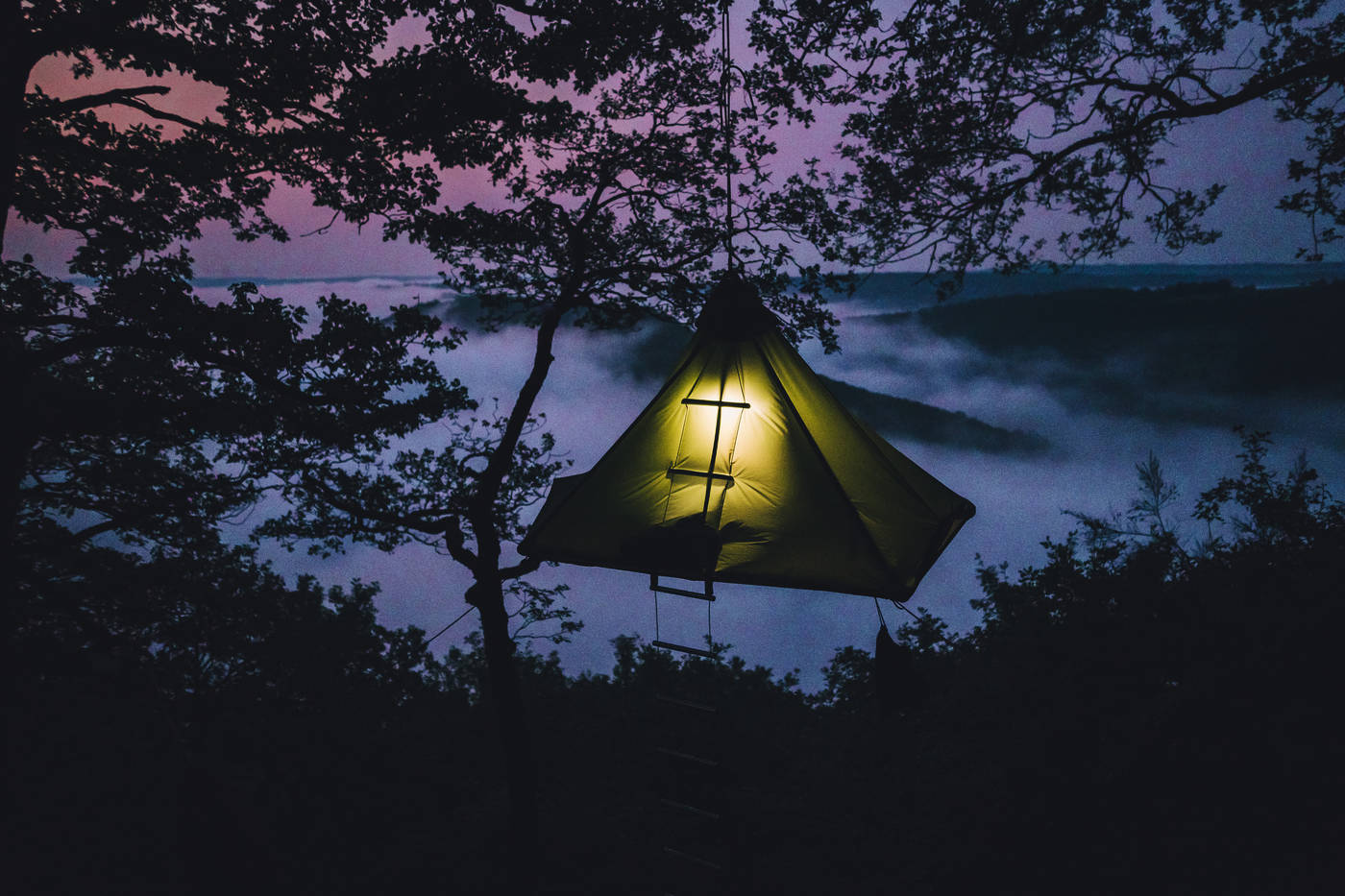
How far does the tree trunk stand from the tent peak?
406 cm

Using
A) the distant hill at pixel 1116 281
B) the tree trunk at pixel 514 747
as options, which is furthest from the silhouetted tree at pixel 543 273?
the distant hill at pixel 1116 281

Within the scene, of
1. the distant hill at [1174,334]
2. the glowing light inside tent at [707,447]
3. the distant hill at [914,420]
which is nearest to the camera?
the glowing light inside tent at [707,447]

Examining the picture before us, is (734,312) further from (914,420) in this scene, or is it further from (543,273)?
(914,420)

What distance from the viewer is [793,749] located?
11242mm

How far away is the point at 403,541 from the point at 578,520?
13.6ft

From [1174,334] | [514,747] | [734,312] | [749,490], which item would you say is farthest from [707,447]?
[1174,334]

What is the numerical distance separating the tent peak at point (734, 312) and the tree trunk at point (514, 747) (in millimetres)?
4059

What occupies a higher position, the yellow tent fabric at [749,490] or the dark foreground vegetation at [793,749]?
the yellow tent fabric at [749,490]

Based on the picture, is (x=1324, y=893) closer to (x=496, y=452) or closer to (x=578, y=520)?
(x=578, y=520)

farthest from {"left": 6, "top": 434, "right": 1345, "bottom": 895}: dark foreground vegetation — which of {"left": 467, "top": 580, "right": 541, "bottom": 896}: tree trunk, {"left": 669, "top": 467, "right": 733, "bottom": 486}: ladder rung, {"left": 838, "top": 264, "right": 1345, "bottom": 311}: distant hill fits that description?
{"left": 838, "top": 264, "right": 1345, "bottom": 311}: distant hill

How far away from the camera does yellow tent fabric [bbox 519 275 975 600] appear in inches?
154

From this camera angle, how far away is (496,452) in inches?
297

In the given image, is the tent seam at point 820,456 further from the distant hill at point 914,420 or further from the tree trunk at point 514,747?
the distant hill at point 914,420

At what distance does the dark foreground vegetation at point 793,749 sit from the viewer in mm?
6801
